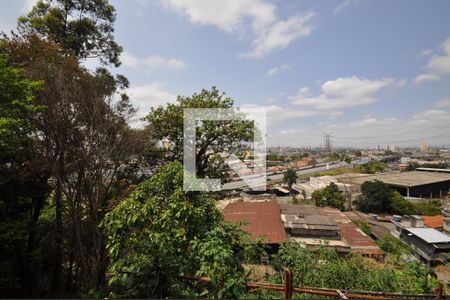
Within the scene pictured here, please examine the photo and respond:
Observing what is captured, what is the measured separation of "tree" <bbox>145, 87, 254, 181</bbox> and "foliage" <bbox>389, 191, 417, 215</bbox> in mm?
24568

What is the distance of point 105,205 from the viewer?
6863 millimetres

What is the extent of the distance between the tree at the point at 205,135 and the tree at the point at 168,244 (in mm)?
5205

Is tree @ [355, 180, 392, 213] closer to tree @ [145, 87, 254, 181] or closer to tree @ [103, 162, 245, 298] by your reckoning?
tree @ [145, 87, 254, 181]

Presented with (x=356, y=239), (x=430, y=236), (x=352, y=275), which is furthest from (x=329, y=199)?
(x=352, y=275)

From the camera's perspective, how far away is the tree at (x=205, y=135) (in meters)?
8.50

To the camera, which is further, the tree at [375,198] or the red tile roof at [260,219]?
the tree at [375,198]

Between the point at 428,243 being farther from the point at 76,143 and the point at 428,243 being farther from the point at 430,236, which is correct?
the point at 76,143

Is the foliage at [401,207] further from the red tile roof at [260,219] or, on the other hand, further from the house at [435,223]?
the red tile roof at [260,219]

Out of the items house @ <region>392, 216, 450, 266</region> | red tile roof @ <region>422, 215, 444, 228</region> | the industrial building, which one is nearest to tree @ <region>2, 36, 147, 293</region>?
house @ <region>392, 216, 450, 266</region>

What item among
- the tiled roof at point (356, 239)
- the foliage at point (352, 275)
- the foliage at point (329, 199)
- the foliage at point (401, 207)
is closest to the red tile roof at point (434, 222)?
the foliage at point (401, 207)

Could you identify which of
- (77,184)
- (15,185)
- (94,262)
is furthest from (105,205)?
(15,185)

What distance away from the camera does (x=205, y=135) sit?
341 inches

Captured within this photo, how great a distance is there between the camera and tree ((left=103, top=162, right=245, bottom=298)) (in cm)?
206

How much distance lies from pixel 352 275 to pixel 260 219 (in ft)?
28.9
